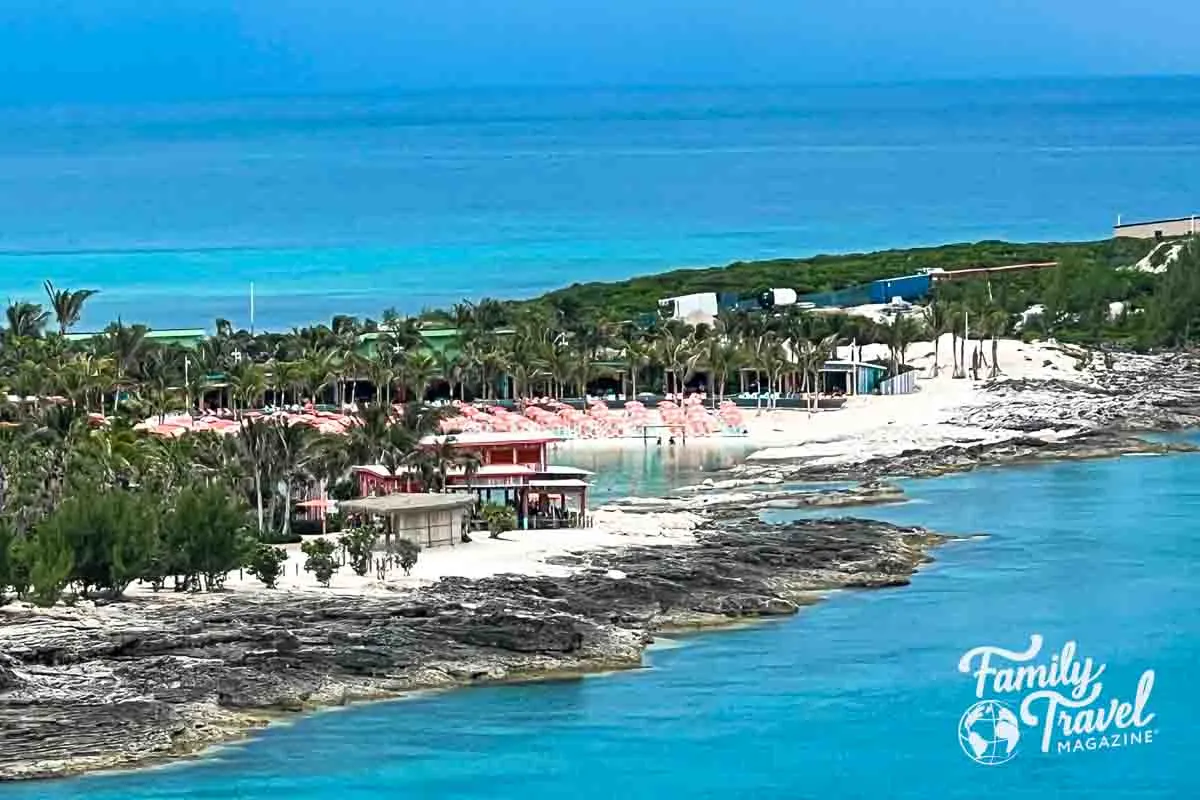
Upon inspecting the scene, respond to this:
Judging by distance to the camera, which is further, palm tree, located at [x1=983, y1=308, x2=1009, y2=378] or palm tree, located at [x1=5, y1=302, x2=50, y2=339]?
palm tree, located at [x1=983, y1=308, x2=1009, y2=378]

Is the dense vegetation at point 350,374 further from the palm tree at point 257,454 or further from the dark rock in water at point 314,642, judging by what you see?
the dark rock in water at point 314,642

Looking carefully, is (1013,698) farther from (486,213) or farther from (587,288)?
(486,213)

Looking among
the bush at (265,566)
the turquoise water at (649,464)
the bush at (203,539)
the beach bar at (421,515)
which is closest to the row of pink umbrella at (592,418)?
the turquoise water at (649,464)

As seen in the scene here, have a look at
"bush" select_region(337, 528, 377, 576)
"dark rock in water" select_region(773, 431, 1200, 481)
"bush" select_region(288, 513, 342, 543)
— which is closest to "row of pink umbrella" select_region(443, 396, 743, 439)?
"dark rock in water" select_region(773, 431, 1200, 481)

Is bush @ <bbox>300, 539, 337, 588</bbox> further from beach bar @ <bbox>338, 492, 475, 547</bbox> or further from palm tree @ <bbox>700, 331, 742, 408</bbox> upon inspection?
palm tree @ <bbox>700, 331, 742, 408</bbox>

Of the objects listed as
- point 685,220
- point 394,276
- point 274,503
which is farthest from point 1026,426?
point 685,220

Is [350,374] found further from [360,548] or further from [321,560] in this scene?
[321,560]

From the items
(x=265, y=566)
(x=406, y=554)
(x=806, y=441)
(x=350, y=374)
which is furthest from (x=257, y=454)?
(x=350, y=374)
